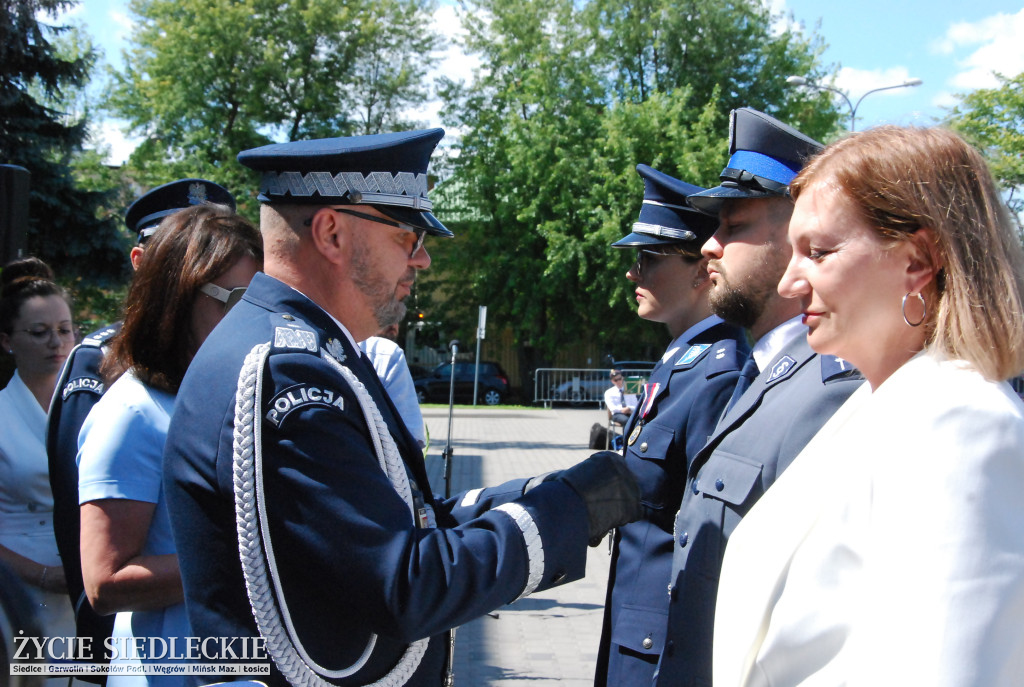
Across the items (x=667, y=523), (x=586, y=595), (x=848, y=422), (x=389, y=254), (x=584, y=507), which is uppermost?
(x=389, y=254)

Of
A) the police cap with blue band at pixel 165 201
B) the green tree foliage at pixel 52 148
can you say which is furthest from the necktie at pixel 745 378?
the green tree foliage at pixel 52 148

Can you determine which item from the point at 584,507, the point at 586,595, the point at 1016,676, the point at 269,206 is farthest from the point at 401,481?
the point at 586,595

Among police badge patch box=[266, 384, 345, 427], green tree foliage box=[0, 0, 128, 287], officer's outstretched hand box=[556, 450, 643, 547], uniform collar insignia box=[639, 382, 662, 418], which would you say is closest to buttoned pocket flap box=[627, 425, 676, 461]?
uniform collar insignia box=[639, 382, 662, 418]

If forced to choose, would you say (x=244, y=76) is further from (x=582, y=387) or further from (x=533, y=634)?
(x=533, y=634)

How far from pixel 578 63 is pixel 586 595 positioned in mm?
25210

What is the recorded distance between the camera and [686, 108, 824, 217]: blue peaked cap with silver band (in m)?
2.51

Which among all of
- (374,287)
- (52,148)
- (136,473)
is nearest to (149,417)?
(136,473)

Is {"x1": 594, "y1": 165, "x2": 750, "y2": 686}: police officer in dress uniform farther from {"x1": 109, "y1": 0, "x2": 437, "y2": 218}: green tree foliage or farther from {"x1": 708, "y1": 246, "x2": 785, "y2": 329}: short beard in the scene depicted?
{"x1": 109, "y1": 0, "x2": 437, "y2": 218}: green tree foliage

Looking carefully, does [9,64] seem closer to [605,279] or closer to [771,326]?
[771,326]

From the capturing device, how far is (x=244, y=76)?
24094mm

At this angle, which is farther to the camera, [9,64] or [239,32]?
[239,32]

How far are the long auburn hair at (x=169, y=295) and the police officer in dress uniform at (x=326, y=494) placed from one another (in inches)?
26.1

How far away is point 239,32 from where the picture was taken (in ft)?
79.2

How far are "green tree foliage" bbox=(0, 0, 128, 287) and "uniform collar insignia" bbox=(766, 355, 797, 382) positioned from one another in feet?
40.8
